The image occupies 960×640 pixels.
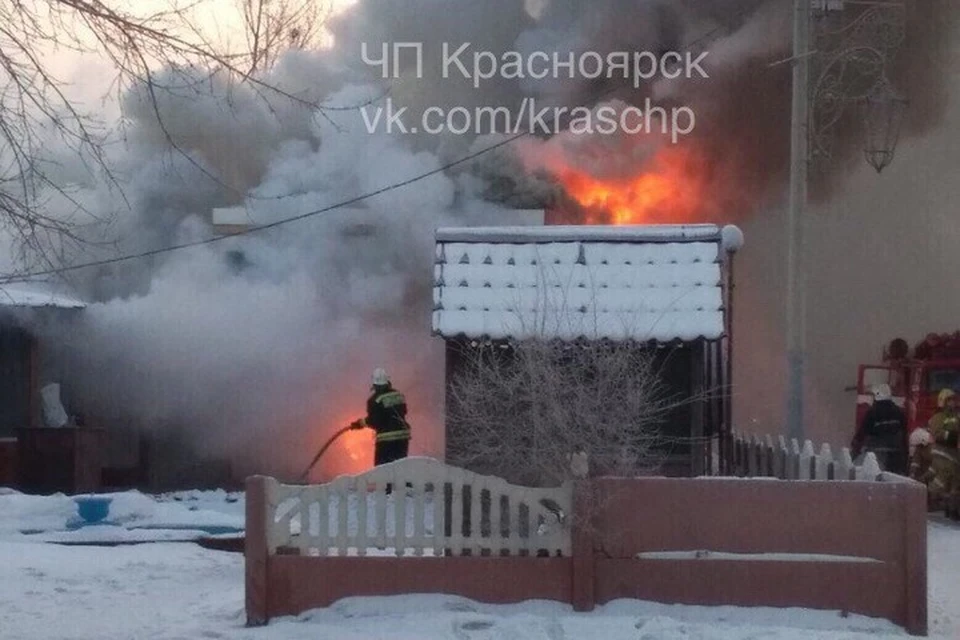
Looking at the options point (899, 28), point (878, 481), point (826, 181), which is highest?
point (899, 28)

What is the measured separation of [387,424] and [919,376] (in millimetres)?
7914

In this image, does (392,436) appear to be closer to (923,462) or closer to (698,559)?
(698,559)

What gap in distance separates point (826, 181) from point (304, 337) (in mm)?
9034

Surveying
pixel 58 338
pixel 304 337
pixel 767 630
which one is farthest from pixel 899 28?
pixel 767 630

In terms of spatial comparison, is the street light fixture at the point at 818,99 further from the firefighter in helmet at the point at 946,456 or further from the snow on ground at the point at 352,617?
the snow on ground at the point at 352,617

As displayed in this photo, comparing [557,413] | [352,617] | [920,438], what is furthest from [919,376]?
[352,617]

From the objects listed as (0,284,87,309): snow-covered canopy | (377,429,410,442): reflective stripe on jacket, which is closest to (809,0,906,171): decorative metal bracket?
(377,429,410,442): reflective stripe on jacket

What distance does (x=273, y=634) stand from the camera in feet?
29.1

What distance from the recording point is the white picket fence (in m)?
9.30

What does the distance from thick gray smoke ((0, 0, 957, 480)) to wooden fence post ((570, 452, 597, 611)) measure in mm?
12313

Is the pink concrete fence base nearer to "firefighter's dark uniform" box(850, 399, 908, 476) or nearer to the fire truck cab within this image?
"firefighter's dark uniform" box(850, 399, 908, 476)

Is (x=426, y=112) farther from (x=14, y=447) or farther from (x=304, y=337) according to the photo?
(x=14, y=447)

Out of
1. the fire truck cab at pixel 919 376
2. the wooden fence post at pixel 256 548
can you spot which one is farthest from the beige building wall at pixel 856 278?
the wooden fence post at pixel 256 548

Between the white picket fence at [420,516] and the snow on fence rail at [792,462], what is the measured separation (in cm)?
228
